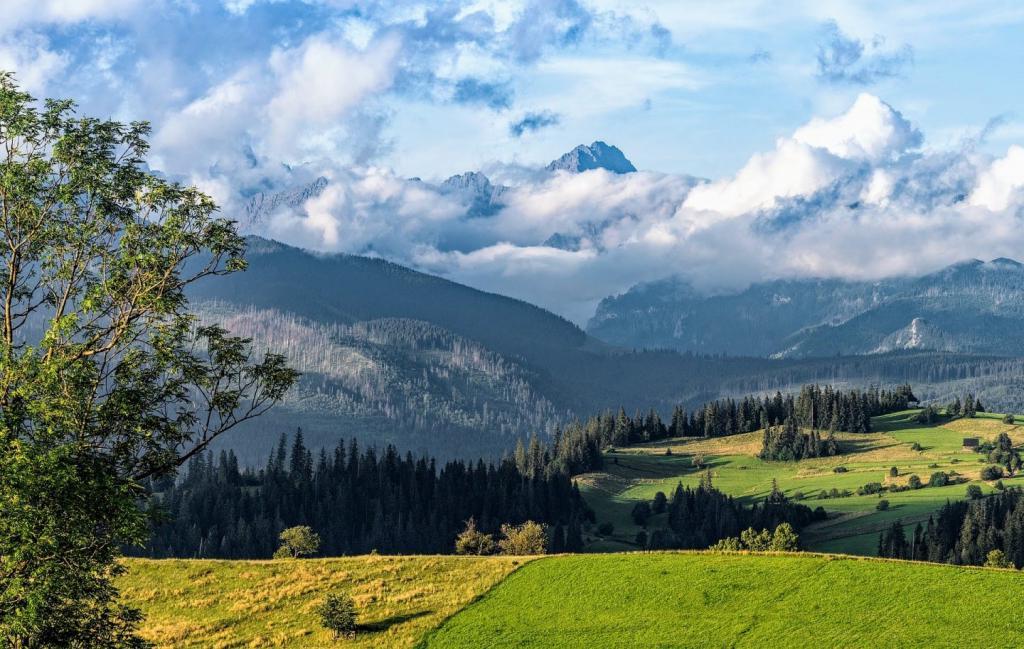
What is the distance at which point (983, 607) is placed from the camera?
71750 mm

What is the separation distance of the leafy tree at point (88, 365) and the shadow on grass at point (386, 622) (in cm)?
2596

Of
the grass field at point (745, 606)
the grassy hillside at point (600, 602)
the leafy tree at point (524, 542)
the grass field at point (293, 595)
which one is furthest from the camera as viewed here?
the leafy tree at point (524, 542)

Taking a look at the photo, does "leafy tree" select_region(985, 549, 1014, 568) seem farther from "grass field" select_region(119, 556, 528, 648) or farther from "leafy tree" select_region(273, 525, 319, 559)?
"grass field" select_region(119, 556, 528, 648)

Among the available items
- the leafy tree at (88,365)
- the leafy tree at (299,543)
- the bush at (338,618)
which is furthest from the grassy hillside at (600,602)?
the leafy tree at (299,543)

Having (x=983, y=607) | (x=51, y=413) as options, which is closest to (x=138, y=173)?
(x=51, y=413)

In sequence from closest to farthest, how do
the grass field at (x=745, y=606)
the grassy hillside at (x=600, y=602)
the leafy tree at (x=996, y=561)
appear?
the grass field at (x=745, y=606) < the grassy hillside at (x=600, y=602) < the leafy tree at (x=996, y=561)

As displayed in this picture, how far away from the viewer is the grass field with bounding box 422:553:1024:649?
2726 inches

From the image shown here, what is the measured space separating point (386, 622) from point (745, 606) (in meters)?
25.0

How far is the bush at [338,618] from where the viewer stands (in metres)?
74.9

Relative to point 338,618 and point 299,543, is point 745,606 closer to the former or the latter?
point 338,618

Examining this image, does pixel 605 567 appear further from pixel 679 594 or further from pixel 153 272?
pixel 153 272

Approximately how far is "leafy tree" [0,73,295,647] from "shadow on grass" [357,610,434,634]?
85.2ft

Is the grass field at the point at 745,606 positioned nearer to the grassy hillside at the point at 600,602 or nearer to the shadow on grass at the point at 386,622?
the grassy hillside at the point at 600,602

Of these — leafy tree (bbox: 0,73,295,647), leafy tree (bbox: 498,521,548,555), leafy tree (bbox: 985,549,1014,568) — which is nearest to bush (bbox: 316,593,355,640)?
leafy tree (bbox: 0,73,295,647)
